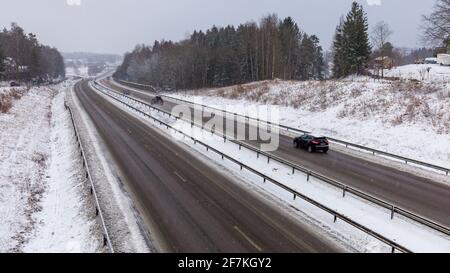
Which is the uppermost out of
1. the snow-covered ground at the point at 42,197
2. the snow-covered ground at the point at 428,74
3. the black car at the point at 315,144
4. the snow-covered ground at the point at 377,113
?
the snow-covered ground at the point at 428,74

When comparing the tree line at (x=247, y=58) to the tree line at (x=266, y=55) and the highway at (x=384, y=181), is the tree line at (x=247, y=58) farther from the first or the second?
the highway at (x=384, y=181)

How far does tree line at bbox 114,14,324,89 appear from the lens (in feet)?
320

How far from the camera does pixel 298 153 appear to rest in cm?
3181

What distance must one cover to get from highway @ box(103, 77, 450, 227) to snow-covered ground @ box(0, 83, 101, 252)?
15.0 metres

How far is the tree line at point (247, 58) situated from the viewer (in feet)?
320

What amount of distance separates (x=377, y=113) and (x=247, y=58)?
65.6 m

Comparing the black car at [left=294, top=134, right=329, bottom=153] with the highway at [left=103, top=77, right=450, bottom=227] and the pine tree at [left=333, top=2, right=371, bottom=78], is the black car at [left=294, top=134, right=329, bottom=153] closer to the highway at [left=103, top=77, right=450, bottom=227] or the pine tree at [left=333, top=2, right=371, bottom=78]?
the highway at [left=103, top=77, right=450, bottom=227]

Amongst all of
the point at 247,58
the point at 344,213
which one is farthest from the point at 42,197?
the point at 247,58

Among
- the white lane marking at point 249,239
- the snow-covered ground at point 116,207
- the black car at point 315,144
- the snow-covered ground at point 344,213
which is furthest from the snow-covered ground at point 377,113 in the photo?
the snow-covered ground at point 116,207

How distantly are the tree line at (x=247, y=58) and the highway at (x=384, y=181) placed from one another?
62.9 meters

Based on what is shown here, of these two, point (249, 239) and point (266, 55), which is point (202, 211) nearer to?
point (249, 239)

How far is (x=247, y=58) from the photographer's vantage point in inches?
4001
